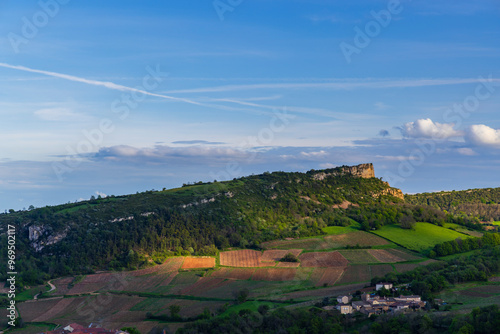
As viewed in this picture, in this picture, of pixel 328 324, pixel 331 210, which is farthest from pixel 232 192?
pixel 328 324

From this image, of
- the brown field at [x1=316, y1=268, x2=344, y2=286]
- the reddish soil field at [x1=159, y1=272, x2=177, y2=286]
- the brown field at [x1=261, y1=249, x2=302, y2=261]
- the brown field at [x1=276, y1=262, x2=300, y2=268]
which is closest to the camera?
the brown field at [x1=316, y1=268, x2=344, y2=286]

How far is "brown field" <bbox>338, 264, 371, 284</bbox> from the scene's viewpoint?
279ft

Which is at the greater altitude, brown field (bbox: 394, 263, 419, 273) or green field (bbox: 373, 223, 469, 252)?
green field (bbox: 373, 223, 469, 252)

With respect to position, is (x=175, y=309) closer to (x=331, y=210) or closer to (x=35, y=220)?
(x=35, y=220)

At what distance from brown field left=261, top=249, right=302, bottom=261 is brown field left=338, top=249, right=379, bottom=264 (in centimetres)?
866

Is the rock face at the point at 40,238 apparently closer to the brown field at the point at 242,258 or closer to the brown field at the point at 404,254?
the brown field at the point at 242,258

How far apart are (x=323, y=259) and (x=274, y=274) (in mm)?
13182

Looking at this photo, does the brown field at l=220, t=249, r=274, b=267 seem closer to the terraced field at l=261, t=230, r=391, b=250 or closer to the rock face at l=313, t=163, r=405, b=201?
the terraced field at l=261, t=230, r=391, b=250

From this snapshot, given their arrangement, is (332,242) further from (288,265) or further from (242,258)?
(242,258)

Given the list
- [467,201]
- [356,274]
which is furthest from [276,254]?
[467,201]

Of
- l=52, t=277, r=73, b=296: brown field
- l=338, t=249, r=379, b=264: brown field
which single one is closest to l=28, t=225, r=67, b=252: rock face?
l=52, t=277, r=73, b=296: brown field

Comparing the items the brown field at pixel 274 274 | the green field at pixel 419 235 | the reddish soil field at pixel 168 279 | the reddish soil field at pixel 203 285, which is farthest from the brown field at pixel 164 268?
the green field at pixel 419 235

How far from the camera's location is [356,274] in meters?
89.4

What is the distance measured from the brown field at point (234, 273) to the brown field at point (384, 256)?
23806mm
